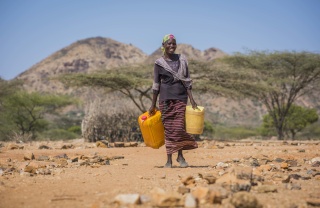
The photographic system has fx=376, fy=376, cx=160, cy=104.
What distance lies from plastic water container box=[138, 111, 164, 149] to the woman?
95 mm

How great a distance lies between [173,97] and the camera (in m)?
5.41

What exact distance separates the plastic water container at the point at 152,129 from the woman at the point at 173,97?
0.31ft

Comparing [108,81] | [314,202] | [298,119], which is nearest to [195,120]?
[314,202]

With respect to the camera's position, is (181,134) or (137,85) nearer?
(181,134)

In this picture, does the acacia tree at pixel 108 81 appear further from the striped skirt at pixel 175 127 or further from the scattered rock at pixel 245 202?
the scattered rock at pixel 245 202

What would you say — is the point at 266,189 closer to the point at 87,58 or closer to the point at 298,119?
the point at 298,119

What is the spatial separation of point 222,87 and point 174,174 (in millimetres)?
11859

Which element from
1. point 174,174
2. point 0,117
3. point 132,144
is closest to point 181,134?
point 174,174

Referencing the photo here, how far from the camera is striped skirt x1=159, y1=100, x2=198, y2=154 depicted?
5379 millimetres

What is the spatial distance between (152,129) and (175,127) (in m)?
0.35

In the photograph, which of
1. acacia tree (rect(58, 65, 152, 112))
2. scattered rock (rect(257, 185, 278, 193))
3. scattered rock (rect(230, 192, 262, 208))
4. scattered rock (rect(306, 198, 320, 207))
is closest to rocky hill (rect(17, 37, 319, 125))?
acacia tree (rect(58, 65, 152, 112))

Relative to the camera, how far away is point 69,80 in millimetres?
15383

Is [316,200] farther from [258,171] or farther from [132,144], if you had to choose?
[132,144]

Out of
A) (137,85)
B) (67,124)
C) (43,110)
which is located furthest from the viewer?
(67,124)
